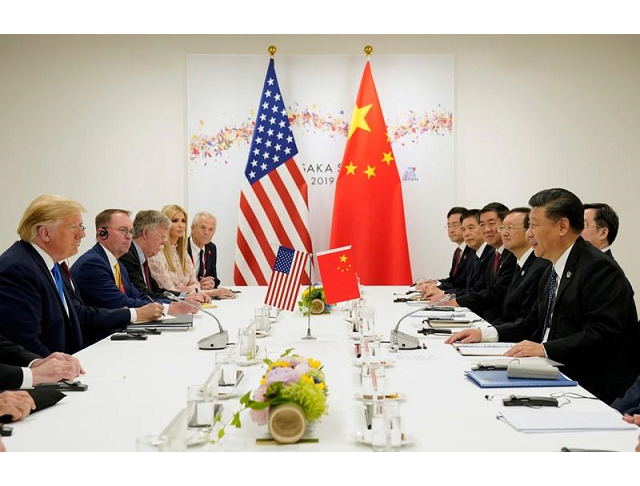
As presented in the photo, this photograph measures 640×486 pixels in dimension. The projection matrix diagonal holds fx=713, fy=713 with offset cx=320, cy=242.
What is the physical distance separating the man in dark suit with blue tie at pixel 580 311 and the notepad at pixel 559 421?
94cm

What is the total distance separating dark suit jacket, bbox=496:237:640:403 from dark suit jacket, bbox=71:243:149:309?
2656 millimetres

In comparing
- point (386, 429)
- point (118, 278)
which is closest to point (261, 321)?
point (118, 278)

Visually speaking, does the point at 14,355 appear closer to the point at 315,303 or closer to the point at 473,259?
the point at 315,303

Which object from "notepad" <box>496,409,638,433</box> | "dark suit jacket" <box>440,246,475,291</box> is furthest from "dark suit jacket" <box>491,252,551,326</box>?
"notepad" <box>496,409,638,433</box>

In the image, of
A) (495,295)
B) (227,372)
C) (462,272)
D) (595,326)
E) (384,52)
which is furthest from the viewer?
(384,52)

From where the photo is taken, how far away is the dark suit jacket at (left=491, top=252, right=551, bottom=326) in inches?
178

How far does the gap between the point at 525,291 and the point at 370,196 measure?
3283 millimetres

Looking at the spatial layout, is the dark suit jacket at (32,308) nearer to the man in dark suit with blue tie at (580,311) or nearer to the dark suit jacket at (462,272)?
the man in dark suit with blue tie at (580,311)

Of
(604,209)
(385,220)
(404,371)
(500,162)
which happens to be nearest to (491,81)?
(500,162)

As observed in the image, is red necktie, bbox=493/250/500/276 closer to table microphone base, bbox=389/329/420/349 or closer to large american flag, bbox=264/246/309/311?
large american flag, bbox=264/246/309/311

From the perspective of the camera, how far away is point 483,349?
133 inches

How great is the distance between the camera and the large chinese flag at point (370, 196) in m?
7.69

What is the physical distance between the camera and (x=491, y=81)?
796cm

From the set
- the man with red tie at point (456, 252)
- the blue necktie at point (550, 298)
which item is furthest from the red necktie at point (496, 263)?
the blue necktie at point (550, 298)
